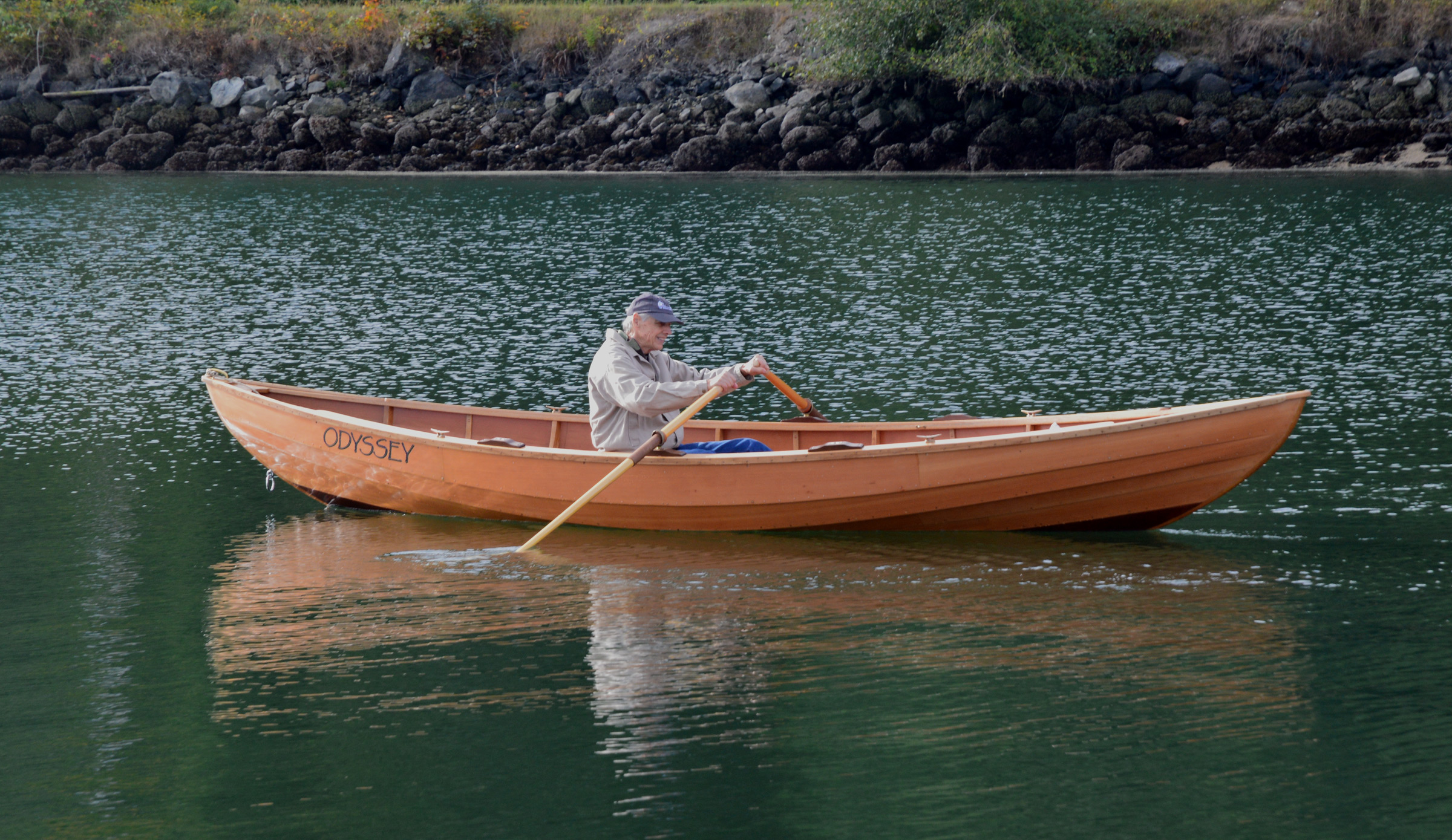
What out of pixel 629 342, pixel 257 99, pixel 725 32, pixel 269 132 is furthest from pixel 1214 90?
pixel 629 342

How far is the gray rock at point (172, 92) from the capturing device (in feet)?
153

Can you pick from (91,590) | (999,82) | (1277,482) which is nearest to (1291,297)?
(1277,482)

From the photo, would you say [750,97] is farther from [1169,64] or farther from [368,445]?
[368,445]

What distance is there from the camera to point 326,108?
45.1 meters

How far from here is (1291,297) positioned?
17.7 metres

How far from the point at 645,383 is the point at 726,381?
22.0 inches

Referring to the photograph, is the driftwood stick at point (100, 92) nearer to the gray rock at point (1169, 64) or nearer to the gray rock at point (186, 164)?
the gray rock at point (186, 164)

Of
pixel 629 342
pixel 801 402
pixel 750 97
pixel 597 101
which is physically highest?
pixel 597 101

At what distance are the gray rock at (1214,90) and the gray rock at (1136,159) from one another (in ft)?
8.78

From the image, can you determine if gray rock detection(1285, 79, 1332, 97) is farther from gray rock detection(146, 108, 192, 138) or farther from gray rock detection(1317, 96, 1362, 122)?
gray rock detection(146, 108, 192, 138)

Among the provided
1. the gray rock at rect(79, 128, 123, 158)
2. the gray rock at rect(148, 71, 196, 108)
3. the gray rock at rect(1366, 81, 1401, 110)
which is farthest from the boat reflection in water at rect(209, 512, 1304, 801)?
the gray rock at rect(148, 71, 196, 108)

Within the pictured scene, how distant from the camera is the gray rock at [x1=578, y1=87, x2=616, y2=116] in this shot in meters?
43.5

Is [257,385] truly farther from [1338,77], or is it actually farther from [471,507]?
[1338,77]

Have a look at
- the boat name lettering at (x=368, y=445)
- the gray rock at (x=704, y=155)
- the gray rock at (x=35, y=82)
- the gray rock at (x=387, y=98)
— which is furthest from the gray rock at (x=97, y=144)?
the boat name lettering at (x=368, y=445)
